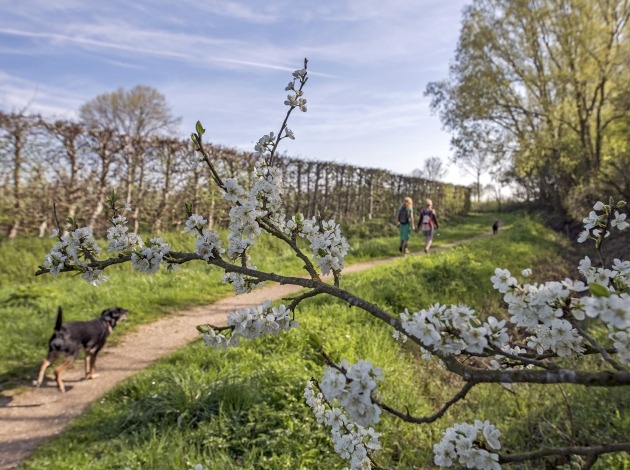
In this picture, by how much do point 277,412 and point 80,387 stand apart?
8.89 ft

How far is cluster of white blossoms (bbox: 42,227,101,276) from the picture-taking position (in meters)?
1.70

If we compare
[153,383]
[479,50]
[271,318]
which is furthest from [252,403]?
[479,50]

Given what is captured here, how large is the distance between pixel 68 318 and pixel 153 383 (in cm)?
283

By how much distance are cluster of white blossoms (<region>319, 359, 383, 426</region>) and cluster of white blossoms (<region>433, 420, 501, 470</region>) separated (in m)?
0.58

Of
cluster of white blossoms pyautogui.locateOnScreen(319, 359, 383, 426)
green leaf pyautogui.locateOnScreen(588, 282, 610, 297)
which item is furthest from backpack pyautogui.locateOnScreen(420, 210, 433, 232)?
green leaf pyautogui.locateOnScreen(588, 282, 610, 297)

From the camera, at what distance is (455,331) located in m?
1.36

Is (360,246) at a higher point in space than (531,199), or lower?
lower

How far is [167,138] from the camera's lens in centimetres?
1258

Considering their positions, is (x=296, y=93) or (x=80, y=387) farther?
(x=80, y=387)

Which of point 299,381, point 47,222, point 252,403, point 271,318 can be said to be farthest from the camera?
point 47,222

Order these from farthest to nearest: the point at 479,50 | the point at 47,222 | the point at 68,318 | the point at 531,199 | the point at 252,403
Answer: the point at 531,199, the point at 479,50, the point at 47,222, the point at 68,318, the point at 252,403

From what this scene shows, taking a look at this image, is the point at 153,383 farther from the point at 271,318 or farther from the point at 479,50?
the point at 479,50

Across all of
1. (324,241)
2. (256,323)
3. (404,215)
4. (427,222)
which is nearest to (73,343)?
(256,323)

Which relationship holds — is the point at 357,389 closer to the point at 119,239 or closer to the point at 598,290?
the point at 598,290
